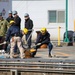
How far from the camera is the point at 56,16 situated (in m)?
27.3

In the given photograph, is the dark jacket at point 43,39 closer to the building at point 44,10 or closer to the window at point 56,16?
the building at point 44,10

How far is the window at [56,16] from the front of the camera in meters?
27.0

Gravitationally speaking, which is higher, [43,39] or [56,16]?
[56,16]

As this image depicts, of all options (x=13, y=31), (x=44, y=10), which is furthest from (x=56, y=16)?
(x=13, y=31)

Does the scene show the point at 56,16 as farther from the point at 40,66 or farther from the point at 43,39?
the point at 40,66

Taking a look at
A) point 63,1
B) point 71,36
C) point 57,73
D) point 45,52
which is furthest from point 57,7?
point 57,73

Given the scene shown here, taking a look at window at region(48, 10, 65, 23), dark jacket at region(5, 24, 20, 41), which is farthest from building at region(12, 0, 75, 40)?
dark jacket at region(5, 24, 20, 41)

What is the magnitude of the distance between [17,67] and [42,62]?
30.4 inches

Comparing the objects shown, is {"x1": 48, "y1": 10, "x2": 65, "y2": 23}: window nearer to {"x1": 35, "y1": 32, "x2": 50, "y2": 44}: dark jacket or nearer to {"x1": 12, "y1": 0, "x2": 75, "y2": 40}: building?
{"x1": 12, "y1": 0, "x2": 75, "y2": 40}: building

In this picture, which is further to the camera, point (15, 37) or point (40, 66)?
point (15, 37)

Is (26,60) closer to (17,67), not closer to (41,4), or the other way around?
(17,67)

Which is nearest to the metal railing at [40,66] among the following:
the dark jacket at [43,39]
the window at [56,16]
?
the dark jacket at [43,39]

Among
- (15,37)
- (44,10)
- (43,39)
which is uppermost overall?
(44,10)

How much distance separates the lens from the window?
88.7 ft
